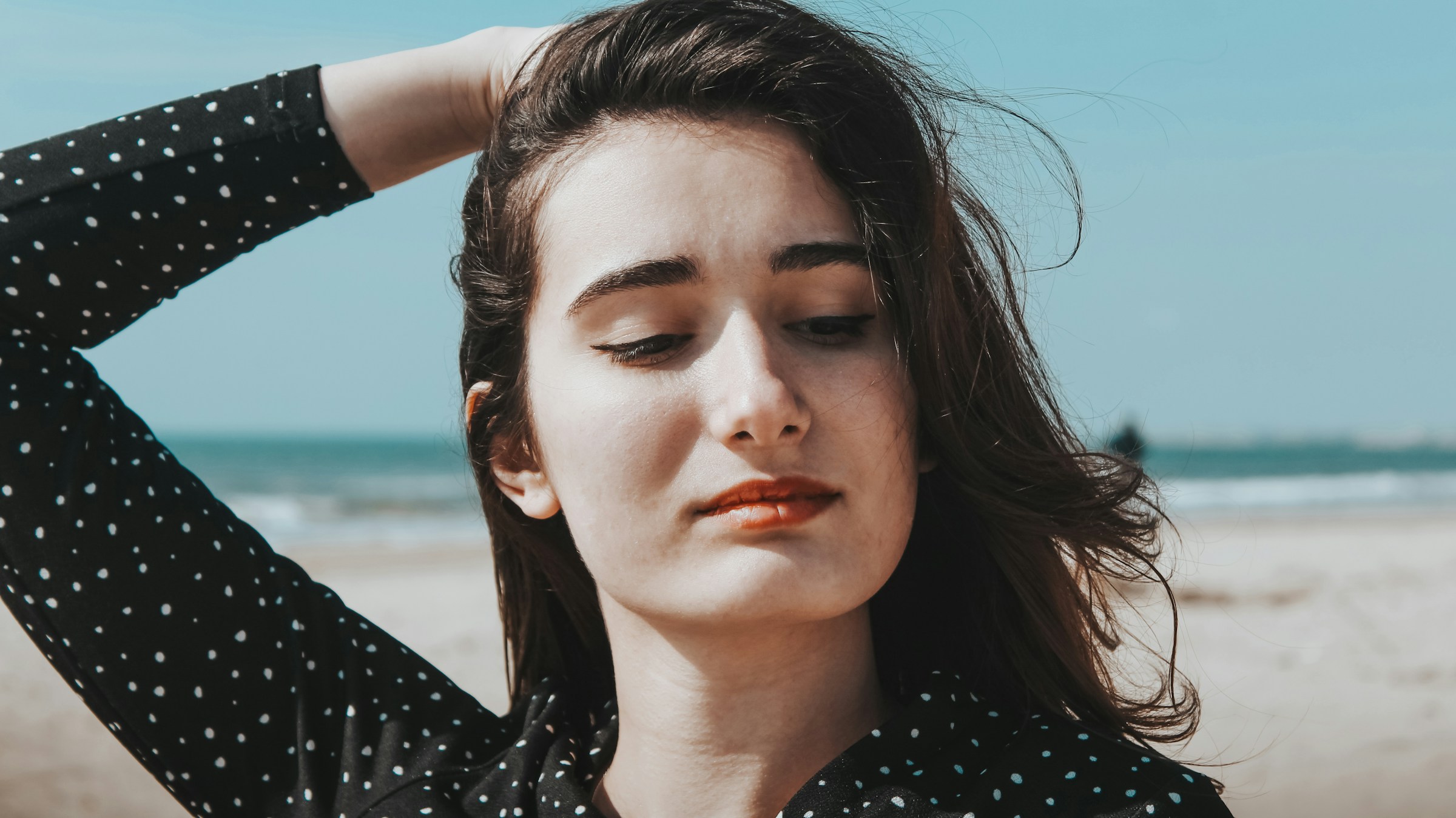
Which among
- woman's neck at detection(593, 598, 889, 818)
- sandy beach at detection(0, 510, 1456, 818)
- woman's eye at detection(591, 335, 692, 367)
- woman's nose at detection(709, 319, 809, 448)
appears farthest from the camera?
sandy beach at detection(0, 510, 1456, 818)

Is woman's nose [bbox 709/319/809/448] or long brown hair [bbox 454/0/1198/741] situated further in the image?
long brown hair [bbox 454/0/1198/741]

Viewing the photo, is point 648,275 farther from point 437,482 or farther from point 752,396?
point 437,482

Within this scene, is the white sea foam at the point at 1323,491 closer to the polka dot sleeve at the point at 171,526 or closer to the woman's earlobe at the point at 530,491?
the woman's earlobe at the point at 530,491

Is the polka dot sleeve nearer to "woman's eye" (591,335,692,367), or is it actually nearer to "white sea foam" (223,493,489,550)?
"woman's eye" (591,335,692,367)

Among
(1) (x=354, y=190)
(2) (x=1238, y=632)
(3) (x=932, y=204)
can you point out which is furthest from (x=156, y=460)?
(2) (x=1238, y=632)

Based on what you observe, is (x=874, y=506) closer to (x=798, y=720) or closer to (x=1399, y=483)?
(x=798, y=720)

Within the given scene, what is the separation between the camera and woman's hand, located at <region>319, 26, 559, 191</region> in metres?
2.02

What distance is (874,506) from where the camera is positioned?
1652mm

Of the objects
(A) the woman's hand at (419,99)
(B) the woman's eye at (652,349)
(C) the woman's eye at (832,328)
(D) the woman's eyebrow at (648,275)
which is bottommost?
(C) the woman's eye at (832,328)

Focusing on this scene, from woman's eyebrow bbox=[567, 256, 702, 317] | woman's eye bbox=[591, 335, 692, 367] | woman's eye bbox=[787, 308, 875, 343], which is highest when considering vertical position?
woman's eyebrow bbox=[567, 256, 702, 317]

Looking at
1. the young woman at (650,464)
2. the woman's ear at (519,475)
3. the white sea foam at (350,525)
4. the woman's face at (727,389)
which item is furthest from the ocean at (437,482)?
the woman's face at (727,389)

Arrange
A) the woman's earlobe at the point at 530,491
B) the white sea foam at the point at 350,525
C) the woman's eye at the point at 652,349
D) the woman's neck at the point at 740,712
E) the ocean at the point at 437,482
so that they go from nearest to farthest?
the woman's eye at the point at 652,349 < the woman's neck at the point at 740,712 < the woman's earlobe at the point at 530,491 < the white sea foam at the point at 350,525 < the ocean at the point at 437,482

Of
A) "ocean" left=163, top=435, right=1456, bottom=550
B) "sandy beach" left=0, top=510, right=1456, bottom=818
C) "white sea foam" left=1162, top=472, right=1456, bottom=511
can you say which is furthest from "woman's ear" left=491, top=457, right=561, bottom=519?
"white sea foam" left=1162, top=472, right=1456, bottom=511

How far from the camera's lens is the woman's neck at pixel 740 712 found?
177 cm
